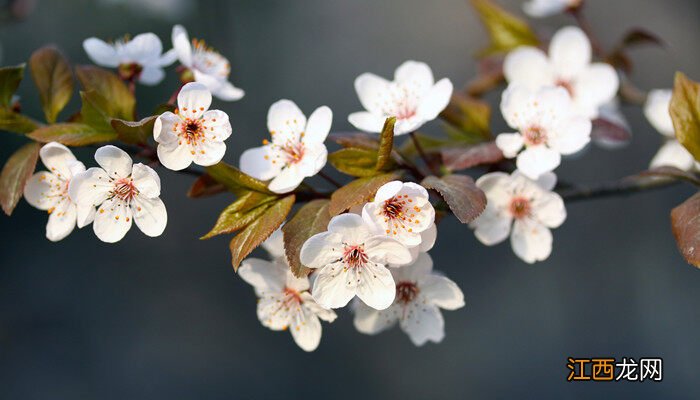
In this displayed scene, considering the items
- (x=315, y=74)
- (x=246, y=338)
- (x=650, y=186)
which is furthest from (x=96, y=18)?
(x=650, y=186)

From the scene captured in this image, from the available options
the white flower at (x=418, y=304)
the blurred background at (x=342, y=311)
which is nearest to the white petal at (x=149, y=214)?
the white flower at (x=418, y=304)

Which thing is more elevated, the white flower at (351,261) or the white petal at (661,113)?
the white petal at (661,113)

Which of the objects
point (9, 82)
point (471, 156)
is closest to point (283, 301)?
point (471, 156)

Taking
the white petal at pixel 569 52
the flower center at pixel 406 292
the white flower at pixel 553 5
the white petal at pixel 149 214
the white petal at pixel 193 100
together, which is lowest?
the white petal at pixel 149 214

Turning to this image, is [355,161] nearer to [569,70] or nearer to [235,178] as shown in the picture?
[235,178]

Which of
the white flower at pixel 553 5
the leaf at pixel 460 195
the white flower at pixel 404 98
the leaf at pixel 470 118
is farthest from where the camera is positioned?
the white flower at pixel 553 5

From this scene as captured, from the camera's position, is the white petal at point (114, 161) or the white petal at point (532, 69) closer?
the white petal at point (114, 161)

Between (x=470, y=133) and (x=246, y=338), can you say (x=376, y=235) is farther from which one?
(x=246, y=338)

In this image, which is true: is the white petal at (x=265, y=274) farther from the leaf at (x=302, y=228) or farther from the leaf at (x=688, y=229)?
the leaf at (x=688, y=229)
